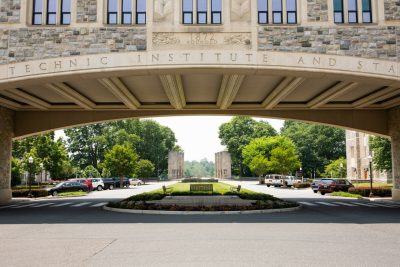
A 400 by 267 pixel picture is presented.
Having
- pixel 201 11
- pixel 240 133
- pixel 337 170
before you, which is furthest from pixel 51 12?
pixel 240 133

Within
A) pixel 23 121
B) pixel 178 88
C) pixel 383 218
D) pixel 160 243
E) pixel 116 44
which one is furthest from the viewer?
pixel 23 121

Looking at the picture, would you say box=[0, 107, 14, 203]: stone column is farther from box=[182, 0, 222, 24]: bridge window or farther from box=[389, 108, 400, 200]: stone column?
box=[389, 108, 400, 200]: stone column

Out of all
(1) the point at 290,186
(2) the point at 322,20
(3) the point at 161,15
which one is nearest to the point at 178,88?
(3) the point at 161,15

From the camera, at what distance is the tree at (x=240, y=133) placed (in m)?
113

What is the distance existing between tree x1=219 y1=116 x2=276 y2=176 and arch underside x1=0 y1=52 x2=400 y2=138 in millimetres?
80712

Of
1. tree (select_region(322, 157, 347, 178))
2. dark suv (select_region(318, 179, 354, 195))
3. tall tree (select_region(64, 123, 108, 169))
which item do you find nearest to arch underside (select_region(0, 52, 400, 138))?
dark suv (select_region(318, 179, 354, 195))

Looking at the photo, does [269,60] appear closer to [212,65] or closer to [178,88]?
[212,65]

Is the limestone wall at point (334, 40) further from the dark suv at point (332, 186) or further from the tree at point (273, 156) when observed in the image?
the tree at point (273, 156)

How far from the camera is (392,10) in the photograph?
66.9 feet

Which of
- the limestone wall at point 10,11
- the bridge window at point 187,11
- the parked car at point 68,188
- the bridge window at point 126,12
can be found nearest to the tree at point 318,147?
the parked car at point 68,188

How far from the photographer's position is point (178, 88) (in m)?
24.9

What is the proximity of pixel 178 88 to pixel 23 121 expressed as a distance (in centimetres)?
1366

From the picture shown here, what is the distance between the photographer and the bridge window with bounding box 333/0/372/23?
20.5 metres

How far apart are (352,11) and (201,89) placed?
9830mm
